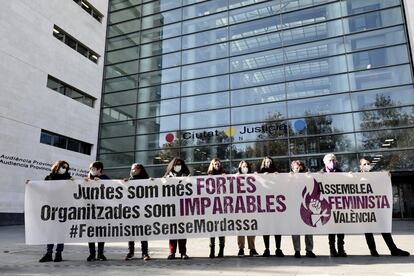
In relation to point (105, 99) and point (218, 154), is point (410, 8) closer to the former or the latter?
point (218, 154)

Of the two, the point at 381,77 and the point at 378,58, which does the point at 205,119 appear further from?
the point at 378,58

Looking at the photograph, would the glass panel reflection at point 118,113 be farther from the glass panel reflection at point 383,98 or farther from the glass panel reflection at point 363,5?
the glass panel reflection at point 363,5

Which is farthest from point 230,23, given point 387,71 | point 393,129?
point 393,129

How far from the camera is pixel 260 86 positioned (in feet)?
66.9

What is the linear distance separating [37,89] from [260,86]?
13.4 meters

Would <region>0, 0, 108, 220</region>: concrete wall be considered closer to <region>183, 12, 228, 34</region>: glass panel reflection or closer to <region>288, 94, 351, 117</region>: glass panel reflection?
<region>183, 12, 228, 34</region>: glass panel reflection

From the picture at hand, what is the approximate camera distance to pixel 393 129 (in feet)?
56.3

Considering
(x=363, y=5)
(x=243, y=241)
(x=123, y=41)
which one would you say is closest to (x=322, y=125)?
(x=363, y=5)

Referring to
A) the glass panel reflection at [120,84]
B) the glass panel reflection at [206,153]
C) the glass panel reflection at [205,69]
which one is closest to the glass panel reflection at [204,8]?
the glass panel reflection at [205,69]

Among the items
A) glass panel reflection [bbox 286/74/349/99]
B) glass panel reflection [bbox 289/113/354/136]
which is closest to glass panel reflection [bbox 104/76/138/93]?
glass panel reflection [bbox 286/74/349/99]

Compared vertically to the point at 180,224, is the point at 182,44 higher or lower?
higher

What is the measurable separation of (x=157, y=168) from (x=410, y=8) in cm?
1654

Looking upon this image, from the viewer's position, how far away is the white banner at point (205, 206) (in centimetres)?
680

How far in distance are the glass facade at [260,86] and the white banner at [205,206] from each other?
11400 millimetres
